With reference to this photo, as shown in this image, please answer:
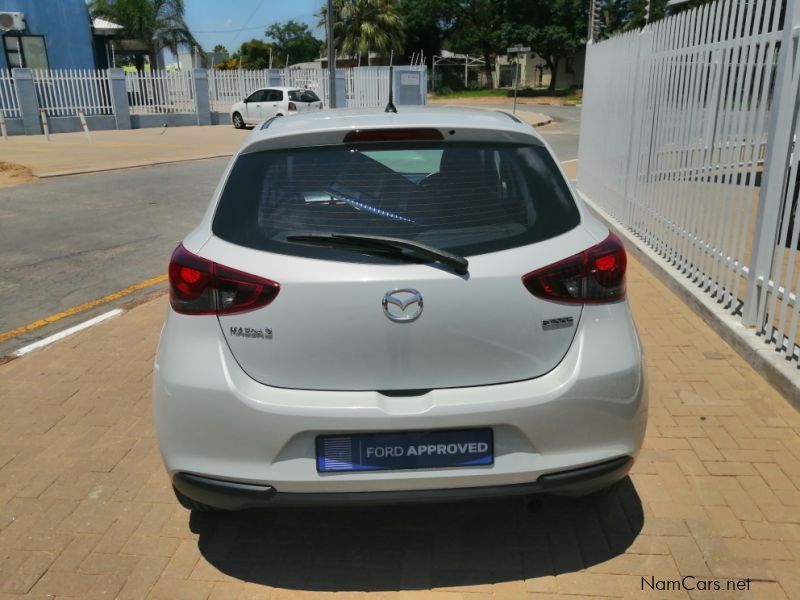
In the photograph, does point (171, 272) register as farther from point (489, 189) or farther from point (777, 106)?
point (777, 106)

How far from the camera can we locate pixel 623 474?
106 inches

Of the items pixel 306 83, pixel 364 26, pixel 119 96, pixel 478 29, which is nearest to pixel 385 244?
pixel 119 96

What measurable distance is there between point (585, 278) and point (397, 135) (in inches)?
34.6

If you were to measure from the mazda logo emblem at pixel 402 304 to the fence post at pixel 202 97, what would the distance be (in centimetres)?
2893

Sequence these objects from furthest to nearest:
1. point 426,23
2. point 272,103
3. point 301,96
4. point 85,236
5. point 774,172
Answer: point 426,23 → point 301,96 → point 272,103 → point 85,236 → point 774,172

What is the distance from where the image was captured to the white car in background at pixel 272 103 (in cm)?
2644

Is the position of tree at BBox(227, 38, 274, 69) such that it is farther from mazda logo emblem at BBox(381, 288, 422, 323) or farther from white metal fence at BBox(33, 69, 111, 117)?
mazda logo emblem at BBox(381, 288, 422, 323)

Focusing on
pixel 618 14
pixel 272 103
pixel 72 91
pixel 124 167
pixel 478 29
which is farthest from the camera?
pixel 478 29

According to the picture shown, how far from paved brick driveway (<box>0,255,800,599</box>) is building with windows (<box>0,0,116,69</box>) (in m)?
27.4

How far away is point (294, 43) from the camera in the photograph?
104 m

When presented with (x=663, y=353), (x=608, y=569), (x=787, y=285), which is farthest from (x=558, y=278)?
(x=663, y=353)

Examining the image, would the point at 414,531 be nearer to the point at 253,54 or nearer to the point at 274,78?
the point at 274,78

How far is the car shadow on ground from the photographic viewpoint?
279 cm

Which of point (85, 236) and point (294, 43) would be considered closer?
point (85, 236)
